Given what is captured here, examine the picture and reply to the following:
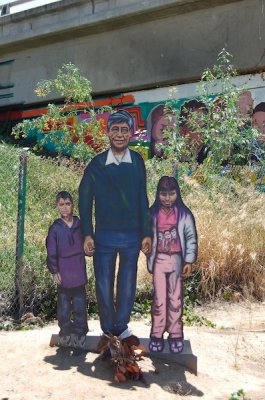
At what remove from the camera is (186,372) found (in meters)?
4.30

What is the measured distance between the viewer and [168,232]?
14.5 ft

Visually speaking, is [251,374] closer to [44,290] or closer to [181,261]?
[181,261]

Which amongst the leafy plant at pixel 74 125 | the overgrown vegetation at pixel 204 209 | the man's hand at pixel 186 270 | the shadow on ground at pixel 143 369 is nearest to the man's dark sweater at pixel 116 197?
the man's hand at pixel 186 270

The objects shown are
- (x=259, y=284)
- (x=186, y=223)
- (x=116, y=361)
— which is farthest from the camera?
(x=259, y=284)

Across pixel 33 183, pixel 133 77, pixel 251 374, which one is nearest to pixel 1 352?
pixel 251 374

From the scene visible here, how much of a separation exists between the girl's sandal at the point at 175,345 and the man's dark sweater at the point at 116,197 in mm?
918

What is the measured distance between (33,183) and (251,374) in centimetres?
657

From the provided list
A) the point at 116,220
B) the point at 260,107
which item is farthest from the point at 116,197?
the point at 260,107

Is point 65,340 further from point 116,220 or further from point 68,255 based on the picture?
point 116,220

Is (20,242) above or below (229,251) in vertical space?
above

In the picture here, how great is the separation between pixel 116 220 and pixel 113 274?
0.48m

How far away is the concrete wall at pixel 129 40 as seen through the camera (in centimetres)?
1389

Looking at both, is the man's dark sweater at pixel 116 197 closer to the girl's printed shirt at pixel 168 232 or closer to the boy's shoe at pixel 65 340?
the girl's printed shirt at pixel 168 232

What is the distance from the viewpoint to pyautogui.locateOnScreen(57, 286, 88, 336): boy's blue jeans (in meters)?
4.55
